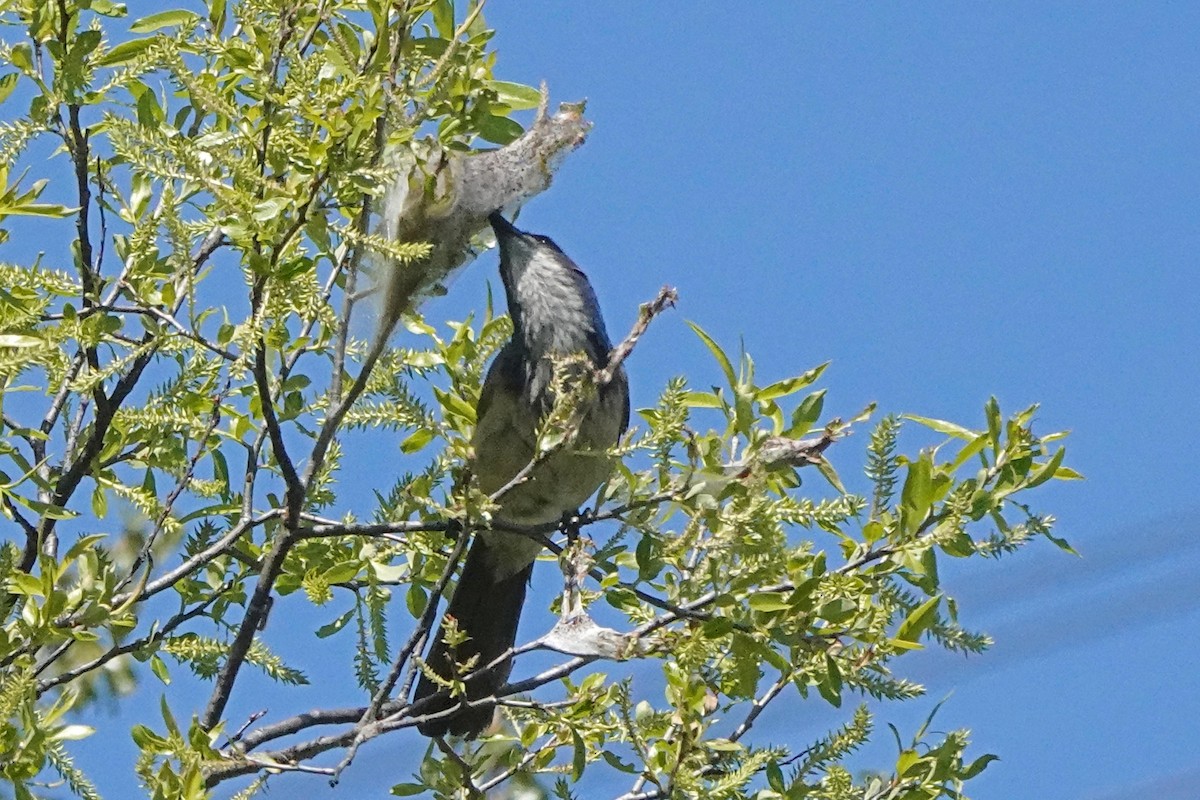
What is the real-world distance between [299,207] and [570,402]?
26.1 inches

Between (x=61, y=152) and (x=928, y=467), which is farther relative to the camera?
(x=61, y=152)

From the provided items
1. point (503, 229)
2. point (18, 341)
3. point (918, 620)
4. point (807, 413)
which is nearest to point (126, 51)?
point (18, 341)

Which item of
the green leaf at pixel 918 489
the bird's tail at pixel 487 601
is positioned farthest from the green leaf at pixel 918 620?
the bird's tail at pixel 487 601

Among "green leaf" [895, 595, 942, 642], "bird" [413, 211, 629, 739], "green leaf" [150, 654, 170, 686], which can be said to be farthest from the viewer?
"bird" [413, 211, 629, 739]

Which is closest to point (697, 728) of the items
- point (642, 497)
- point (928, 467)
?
point (642, 497)

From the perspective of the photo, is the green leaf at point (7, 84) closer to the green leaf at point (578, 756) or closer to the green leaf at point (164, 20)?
the green leaf at point (164, 20)

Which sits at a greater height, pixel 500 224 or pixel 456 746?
pixel 500 224

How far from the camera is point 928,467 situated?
3.14 meters

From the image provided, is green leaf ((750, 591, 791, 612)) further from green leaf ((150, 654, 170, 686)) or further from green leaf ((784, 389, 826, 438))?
green leaf ((150, 654, 170, 686))

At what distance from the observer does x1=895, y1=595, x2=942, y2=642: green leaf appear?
3.24 meters

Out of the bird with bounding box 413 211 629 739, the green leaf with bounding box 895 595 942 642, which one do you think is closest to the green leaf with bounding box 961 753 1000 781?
the green leaf with bounding box 895 595 942 642

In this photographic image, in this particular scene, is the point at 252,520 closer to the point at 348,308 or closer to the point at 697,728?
the point at 348,308

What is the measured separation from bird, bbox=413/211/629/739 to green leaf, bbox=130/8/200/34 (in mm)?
941

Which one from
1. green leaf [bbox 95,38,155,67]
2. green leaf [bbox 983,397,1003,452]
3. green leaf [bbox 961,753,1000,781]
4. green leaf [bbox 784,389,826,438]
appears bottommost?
green leaf [bbox 961,753,1000,781]
